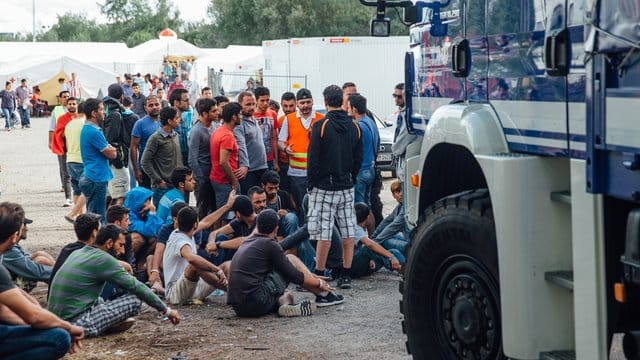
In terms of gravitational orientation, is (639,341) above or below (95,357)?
above

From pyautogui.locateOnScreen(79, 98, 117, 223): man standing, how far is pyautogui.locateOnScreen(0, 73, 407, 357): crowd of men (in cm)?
2

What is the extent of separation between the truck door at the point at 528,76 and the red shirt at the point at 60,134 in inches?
412

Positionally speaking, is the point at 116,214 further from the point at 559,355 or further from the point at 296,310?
the point at 559,355

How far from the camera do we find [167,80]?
4525cm

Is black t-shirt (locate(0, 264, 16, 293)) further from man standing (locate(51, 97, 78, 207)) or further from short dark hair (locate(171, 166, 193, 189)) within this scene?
man standing (locate(51, 97, 78, 207))

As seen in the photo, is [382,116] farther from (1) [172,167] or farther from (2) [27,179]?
(1) [172,167]

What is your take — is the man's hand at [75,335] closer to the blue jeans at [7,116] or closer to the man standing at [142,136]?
the man standing at [142,136]

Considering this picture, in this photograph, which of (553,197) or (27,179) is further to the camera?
(27,179)

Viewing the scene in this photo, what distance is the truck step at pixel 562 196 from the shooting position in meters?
5.03

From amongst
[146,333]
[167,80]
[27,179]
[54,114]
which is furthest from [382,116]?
[146,333]

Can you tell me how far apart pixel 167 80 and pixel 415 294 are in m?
39.9

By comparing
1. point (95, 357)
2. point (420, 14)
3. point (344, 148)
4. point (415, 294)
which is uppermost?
point (420, 14)

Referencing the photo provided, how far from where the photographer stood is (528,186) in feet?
16.9

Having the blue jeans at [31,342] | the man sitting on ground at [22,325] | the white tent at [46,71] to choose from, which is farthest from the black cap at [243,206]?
the white tent at [46,71]
